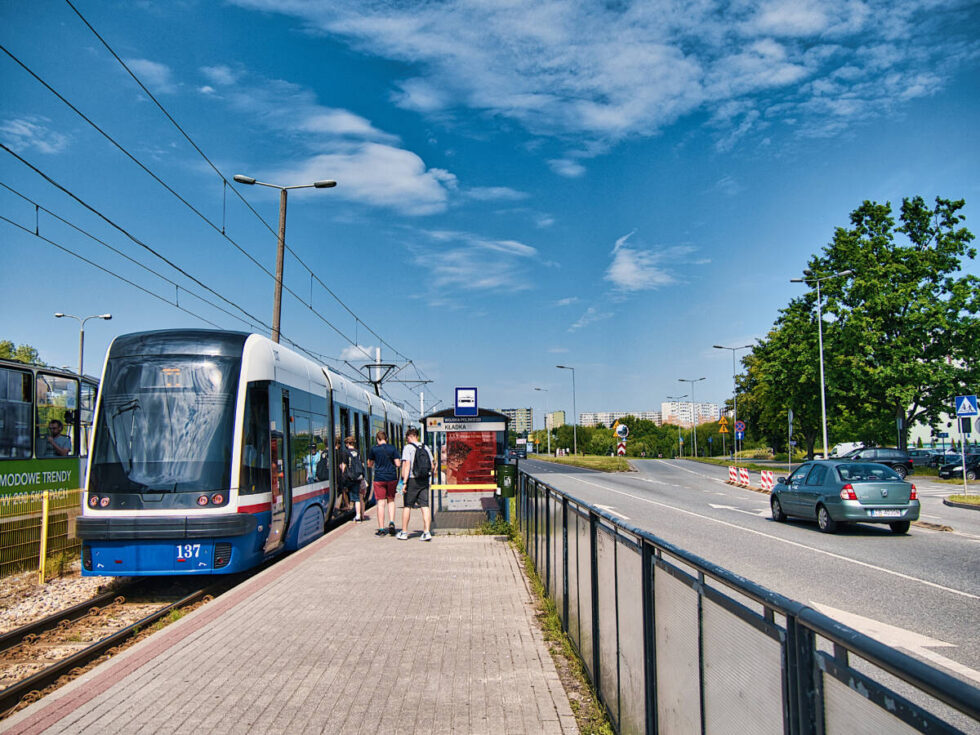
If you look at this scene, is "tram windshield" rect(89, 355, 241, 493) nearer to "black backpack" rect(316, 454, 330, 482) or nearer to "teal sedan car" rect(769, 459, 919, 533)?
"black backpack" rect(316, 454, 330, 482)

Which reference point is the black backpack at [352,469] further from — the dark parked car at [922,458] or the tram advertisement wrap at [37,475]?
the dark parked car at [922,458]

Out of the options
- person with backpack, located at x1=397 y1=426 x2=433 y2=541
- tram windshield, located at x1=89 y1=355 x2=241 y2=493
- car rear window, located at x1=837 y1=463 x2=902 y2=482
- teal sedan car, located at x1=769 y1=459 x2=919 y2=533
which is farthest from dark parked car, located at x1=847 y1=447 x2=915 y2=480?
tram windshield, located at x1=89 y1=355 x2=241 y2=493

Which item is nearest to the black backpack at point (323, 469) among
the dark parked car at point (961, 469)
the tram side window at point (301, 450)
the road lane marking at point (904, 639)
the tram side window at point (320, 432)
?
the tram side window at point (320, 432)

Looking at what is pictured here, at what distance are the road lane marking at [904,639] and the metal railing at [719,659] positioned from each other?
1.72m

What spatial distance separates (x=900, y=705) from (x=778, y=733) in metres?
0.67

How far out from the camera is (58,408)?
15.5 meters

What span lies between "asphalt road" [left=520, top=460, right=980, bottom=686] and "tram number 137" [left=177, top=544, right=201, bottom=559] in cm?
668

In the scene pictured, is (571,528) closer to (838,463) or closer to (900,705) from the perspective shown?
(900,705)

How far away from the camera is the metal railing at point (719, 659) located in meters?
1.74

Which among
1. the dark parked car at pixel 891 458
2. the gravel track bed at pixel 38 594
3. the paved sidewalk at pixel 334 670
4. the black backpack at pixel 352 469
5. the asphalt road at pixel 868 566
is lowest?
the gravel track bed at pixel 38 594

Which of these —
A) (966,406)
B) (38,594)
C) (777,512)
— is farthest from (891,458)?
(38,594)

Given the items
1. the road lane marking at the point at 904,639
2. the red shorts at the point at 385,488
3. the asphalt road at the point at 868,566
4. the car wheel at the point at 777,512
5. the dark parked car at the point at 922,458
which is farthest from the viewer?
the dark parked car at the point at 922,458

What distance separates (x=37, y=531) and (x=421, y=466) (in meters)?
5.65

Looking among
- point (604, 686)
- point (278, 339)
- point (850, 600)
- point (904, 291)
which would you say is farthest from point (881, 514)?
point (904, 291)
